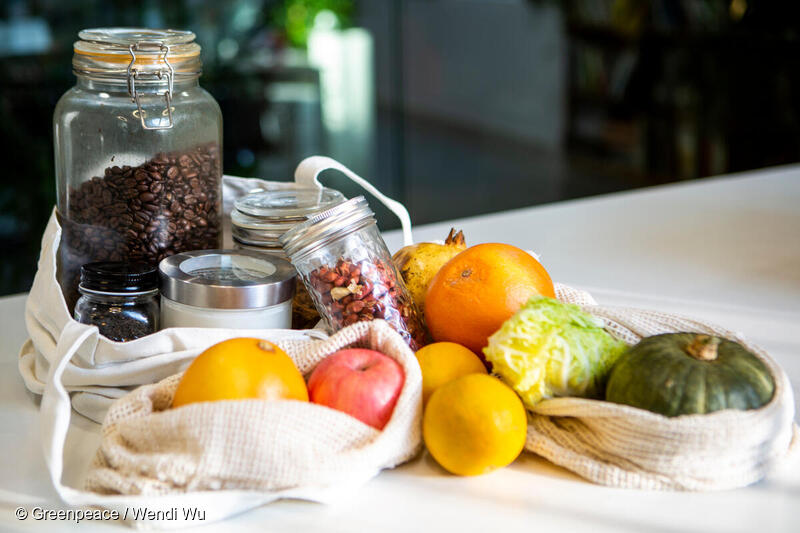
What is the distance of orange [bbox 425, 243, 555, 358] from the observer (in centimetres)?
73

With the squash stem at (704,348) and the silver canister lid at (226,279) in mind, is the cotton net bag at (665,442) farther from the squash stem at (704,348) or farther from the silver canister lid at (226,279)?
the silver canister lid at (226,279)

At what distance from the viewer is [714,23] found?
3.69 m

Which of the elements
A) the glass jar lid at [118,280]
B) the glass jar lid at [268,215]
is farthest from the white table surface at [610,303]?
the glass jar lid at [268,215]

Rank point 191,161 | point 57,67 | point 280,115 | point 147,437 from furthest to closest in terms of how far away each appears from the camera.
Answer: point 280,115 < point 57,67 < point 191,161 < point 147,437

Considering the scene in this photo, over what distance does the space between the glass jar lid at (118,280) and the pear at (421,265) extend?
24 centimetres

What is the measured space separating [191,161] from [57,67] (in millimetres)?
2174

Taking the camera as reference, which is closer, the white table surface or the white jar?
the white table surface

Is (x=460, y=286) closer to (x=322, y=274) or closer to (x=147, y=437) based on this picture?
(x=322, y=274)

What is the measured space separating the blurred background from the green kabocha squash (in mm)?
2528

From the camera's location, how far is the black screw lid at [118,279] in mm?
744

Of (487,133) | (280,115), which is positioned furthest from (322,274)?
(487,133)

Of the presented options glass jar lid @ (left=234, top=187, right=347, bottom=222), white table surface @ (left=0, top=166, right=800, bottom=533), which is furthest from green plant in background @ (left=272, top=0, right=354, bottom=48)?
glass jar lid @ (left=234, top=187, right=347, bottom=222)

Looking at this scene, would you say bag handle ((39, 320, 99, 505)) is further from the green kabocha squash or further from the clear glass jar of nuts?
the green kabocha squash

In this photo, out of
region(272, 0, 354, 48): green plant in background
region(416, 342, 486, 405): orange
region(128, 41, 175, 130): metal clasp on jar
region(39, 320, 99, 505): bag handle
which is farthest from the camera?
region(272, 0, 354, 48): green plant in background
